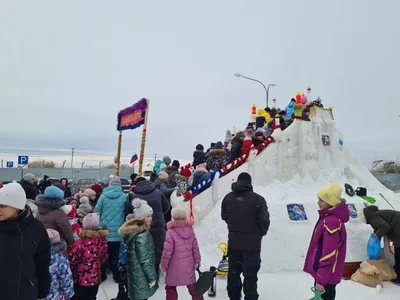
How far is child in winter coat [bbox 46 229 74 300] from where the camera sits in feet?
11.6

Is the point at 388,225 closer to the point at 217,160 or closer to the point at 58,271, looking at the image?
the point at 217,160

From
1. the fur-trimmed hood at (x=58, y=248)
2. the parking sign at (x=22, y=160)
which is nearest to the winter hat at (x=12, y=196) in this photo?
the fur-trimmed hood at (x=58, y=248)

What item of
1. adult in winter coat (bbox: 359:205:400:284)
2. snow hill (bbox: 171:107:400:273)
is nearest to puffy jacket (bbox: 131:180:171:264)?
snow hill (bbox: 171:107:400:273)

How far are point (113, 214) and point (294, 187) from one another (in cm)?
474

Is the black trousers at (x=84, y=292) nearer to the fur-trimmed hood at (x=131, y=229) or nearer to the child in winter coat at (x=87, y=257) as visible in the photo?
the child in winter coat at (x=87, y=257)

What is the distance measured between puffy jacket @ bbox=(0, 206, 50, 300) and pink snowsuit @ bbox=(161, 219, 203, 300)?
1.79 meters

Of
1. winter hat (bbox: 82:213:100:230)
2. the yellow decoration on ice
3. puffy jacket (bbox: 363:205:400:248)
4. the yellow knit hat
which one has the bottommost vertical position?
puffy jacket (bbox: 363:205:400:248)

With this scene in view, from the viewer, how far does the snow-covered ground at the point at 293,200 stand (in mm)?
5879

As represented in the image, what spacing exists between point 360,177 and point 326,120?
78.9 inches

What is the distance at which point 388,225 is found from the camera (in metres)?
6.12

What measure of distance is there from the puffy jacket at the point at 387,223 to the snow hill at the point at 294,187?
81 cm

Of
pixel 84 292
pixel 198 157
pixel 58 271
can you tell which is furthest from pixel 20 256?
pixel 198 157

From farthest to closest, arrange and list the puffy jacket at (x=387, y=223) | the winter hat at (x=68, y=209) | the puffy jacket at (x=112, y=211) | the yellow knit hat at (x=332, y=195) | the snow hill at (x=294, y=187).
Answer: the snow hill at (x=294, y=187) → the puffy jacket at (x=387, y=223) → the puffy jacket at (x=112, y=211) → the winter hat at (x=68, y=209) → the yellow knit hat at (x=332, y=195)

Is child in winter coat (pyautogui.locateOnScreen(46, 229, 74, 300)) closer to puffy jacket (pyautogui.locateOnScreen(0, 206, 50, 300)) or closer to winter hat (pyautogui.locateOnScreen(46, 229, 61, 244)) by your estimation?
winter hat (pyautogui.locateOnScreen(46, 229, 61, 244))
